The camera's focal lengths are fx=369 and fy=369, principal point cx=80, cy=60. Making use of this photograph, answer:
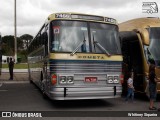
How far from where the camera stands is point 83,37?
42.0 feet

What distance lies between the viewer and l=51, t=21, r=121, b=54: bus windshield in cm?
1259

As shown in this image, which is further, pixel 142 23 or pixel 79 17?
pixel 142 23

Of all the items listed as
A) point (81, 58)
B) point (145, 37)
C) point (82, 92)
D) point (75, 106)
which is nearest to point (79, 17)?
point (81, 58)

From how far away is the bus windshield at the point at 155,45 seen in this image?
14945 mm

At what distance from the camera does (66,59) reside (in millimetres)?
12430

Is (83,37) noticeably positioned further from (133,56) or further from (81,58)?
(133,56)

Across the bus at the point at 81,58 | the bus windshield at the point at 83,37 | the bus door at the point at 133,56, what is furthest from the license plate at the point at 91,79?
the bus door at the point at 133,56

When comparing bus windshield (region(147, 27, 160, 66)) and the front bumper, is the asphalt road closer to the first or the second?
the front bumper

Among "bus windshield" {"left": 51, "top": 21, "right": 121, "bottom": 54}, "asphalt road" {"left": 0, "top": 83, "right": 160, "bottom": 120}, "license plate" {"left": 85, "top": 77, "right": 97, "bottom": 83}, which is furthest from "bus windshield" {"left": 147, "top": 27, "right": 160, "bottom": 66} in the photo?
"license plate" {"left": 85, "top": 77, "right": 97, "bottom": 83}

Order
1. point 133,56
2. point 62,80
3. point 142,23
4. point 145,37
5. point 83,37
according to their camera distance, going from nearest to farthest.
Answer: point 62,80 < point 83,37 < point 145,37 < point 142,23 < point 133,56

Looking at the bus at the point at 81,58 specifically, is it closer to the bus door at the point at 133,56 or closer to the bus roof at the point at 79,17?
the bus roof at the point at 79,17

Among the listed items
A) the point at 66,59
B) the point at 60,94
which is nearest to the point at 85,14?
the point at 66,59

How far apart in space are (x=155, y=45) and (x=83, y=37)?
3844 millimetres

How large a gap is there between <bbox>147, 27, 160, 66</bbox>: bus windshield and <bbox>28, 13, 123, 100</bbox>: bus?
2.38m
